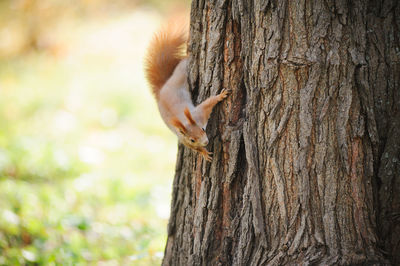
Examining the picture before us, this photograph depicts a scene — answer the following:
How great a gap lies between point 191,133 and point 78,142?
11.2 feet

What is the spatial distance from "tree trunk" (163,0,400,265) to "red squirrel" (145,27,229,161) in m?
0.20

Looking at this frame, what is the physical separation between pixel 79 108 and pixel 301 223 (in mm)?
5181

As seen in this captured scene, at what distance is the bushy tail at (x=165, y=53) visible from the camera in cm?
263

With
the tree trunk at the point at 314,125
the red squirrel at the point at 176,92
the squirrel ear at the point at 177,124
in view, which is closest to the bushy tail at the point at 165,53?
the red squirrel at the point at 176,92

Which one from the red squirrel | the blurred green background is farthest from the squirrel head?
the blurred green background

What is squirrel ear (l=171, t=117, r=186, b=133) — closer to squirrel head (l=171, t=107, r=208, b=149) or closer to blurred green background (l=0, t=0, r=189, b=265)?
squirrel head (l=171, t=107, r=208, b=149)

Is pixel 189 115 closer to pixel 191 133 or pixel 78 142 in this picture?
pixel 191 133

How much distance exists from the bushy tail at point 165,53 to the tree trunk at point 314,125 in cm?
75

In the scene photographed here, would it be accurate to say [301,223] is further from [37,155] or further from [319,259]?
[37,155]

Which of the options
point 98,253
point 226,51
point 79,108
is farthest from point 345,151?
point 79,108

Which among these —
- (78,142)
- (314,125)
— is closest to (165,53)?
(314,125)

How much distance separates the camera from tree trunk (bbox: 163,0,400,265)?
168 cm

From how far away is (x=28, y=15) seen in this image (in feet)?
30.0

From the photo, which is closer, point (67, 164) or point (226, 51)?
point (226, 51)
